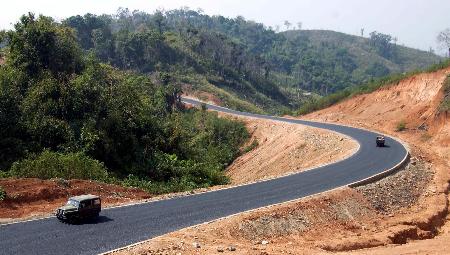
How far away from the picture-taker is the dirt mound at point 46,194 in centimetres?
2619

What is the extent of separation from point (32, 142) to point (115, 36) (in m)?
101

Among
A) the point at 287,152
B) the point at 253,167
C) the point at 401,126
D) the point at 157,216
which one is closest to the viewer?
the point at 157,216

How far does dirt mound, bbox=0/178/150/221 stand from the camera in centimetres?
2619

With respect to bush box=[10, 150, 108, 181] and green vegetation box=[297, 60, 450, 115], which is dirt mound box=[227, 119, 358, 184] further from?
green vegetation box=[297, 60, 450, 115]

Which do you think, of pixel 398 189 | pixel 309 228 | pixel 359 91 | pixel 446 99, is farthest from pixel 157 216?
pixel 359 91

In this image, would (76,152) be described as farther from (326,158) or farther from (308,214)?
(326,158)

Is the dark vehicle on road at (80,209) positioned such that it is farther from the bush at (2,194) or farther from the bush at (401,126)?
the bush at (401,126)

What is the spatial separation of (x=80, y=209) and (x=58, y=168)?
10019mm

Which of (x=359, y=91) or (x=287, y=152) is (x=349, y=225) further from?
(x=359, y=91)

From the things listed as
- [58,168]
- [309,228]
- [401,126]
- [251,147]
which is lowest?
[251,147]

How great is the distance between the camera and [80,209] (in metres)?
24.3

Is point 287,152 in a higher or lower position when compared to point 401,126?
lower

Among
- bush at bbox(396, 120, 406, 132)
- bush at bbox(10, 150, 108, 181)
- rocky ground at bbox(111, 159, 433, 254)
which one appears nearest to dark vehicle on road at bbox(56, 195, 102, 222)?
rocky ground at bbox(111, 159, 433, 254)

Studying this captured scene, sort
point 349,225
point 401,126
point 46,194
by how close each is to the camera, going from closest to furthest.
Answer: point 46,194 < point 349,225 < point 401,126
